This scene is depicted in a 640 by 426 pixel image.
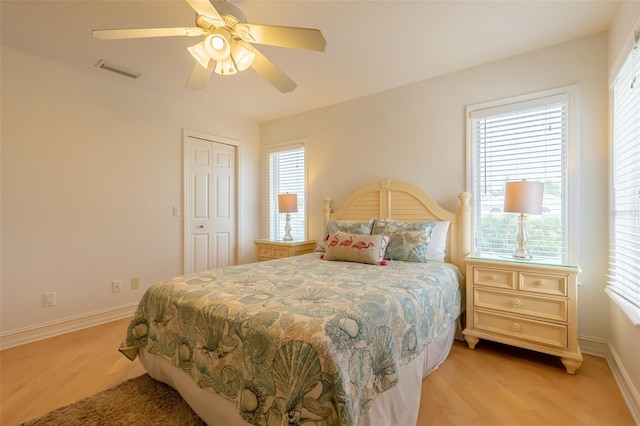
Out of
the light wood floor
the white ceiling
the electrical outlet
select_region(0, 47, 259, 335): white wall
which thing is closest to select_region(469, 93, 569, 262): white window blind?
the white ceiling

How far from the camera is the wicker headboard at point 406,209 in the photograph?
9.12 ft

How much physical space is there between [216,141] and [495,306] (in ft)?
12.3

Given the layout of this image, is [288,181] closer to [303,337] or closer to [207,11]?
[207,11]

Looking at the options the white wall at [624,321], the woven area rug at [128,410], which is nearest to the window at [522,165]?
the white wall at [624,321]

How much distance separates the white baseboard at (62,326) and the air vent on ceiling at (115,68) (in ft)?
8.00

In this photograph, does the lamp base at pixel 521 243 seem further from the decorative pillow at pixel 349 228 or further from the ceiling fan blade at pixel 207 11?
the ceiling fan blade at pixel 207 11

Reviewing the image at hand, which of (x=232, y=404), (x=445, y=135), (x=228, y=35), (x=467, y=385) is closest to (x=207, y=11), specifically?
(x=228, y=35)

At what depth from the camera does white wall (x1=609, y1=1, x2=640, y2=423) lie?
1.64 meters

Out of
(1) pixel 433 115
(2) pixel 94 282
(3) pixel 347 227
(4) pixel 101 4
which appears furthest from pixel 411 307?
(2) pixel 94 282

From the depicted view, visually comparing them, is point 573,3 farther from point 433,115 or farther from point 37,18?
point 37,18

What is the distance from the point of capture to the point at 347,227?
3057mm

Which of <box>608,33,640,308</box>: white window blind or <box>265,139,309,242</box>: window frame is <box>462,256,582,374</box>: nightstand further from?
<box>265,139,309,242</box>: window frame

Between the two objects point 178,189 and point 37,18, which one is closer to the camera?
point 37,18

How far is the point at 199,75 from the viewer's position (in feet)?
6.70
